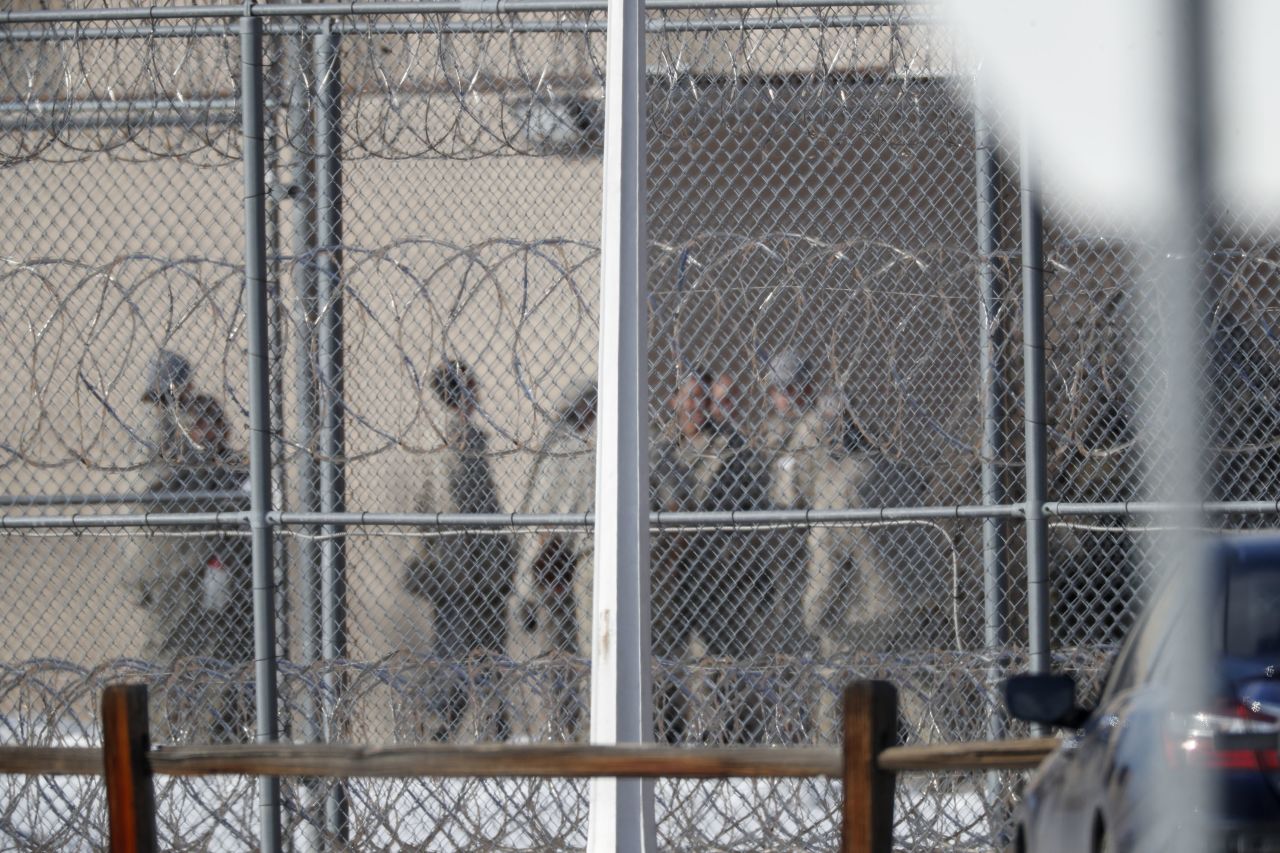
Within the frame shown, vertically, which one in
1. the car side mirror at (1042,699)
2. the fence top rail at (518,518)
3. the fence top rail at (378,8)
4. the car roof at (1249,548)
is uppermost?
the fence top rail at (378,8)

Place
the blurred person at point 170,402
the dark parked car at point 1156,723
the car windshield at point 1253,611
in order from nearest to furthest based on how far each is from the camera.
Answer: the dark parked car at point 1156,723
the car windshield at point 1253,611
the blurred person at point 170,402

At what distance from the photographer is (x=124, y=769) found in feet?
11.2

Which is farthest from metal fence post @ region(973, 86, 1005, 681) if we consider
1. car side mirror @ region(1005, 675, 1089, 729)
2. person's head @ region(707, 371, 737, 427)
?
car side mirror @ region(1005, 675, 1089, 729)

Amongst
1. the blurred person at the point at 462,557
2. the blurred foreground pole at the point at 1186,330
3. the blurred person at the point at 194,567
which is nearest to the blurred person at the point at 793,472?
the blurred person at the point at 462,557

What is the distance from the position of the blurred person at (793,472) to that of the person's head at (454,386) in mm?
1159

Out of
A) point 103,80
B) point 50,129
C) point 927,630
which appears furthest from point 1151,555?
point 103,80

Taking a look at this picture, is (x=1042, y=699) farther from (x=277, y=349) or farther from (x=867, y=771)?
(x=277, y=349)

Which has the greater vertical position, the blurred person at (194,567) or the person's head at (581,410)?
the person's head at (581,410)

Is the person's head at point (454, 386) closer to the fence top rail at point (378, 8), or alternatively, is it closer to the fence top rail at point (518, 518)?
the fence top rail at point (518, 518)

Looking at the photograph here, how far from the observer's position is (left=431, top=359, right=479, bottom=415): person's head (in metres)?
6.01

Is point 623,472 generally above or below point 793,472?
below

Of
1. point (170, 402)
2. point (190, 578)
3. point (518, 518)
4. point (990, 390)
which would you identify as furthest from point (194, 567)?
point (990, 390)

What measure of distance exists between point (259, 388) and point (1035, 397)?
8.26 feet

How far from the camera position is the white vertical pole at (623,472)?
3.48 meters
